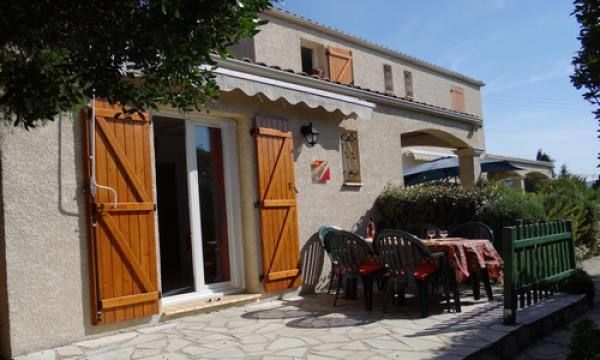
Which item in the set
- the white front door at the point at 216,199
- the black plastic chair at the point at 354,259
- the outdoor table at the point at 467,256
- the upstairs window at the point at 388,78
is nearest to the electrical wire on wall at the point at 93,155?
the white front door at the point at 216,199

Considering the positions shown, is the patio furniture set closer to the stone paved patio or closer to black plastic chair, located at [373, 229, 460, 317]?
black plastic chair, located at [373, 229, 460, 317]

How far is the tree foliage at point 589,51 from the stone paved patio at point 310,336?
8.59 ft

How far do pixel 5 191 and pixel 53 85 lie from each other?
2568 mm

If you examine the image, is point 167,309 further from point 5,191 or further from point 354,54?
point 354,54

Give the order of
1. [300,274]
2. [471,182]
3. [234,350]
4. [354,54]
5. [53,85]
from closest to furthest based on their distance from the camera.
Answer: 1. [53,85]
2. [234,350]
3. [300,274]
4. [471,182]
5. [354,54]

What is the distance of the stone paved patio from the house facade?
20.4 inches

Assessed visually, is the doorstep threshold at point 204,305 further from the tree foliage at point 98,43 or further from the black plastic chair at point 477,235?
the tree foliage at point 98,43

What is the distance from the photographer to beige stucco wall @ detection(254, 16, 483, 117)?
17781mm

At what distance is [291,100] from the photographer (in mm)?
7973

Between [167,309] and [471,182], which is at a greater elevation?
[471,182]

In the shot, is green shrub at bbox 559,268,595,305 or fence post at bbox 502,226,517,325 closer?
fence post at bbox 502,226,517,325

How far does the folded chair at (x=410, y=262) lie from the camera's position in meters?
6.49

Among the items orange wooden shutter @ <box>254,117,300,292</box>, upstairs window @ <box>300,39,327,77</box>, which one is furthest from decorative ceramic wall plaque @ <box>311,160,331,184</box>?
upstairs window @ <box>300,39,327,77</box>

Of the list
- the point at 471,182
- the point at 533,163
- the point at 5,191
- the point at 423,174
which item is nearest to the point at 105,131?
the point at 5,191
